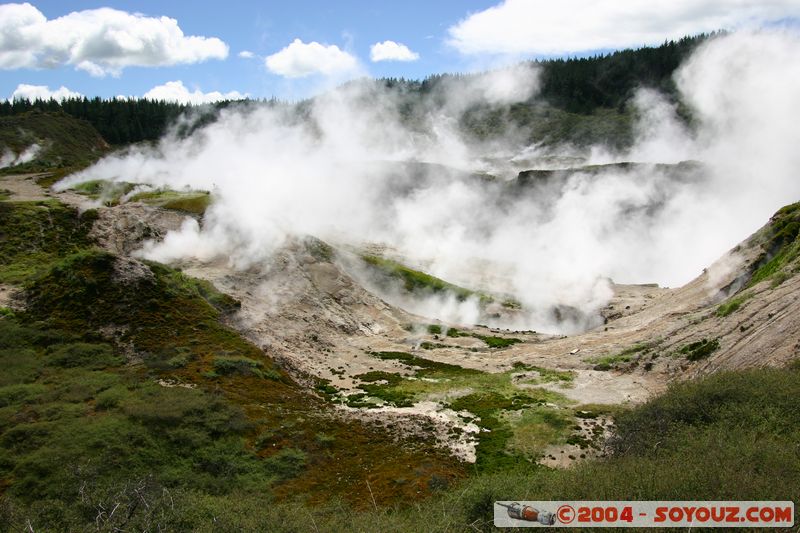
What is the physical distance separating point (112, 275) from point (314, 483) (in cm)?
2602

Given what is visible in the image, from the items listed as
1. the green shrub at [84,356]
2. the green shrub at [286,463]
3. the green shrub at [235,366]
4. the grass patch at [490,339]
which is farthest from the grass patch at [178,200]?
the green shrub at [286,463]

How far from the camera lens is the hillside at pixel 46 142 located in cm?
10969

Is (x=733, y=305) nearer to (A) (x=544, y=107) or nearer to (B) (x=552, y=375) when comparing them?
(B) (x=552, y=375)

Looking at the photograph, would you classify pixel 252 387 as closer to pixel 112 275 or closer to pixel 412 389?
pixel 412 389

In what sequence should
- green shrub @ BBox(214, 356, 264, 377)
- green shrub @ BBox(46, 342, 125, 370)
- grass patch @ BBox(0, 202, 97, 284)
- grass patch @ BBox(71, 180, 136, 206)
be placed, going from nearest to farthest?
green shrub @ BBox(46, 342, 125, 370) < green shrub @ BBox(214, 356, 264, 377) < grass patch @ BBox(0, 202, 97, 284) < grass patch @ BBox(71, 180, 136, 206)

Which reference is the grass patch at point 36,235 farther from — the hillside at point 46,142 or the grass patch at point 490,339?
the hillside at point 46,142

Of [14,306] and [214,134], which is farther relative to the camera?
[214,134]

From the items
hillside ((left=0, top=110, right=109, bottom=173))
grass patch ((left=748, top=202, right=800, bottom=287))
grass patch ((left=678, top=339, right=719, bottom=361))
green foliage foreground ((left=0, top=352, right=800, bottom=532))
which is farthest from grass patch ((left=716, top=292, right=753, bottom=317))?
hillside ((left=0, top=110, right=109, bottom=173))

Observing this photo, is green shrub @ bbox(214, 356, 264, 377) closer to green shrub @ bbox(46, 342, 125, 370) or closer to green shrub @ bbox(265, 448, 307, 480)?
green shrub @ bbox(46, 342, 125, 370)

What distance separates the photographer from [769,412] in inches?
794

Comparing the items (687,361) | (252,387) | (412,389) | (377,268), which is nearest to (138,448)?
(252,387)

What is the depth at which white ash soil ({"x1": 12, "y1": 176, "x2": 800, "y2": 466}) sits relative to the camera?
3384 cm

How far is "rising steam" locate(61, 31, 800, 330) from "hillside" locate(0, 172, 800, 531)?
29.4 ft

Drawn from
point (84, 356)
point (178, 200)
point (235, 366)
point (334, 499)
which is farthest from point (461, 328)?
point (178, 200)
